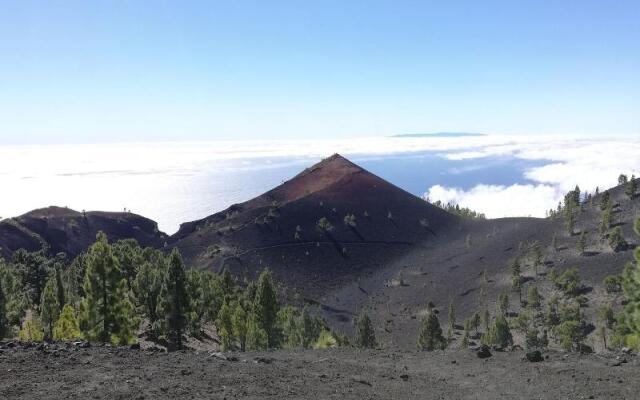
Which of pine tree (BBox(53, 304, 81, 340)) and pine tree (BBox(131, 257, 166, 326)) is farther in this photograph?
pine tree (BBox(131, 257, 166, 326))

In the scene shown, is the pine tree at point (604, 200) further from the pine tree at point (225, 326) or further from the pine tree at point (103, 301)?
the pine tree at point (103, 301)

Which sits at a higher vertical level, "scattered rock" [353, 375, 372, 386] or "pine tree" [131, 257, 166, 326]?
"scattered rock" [353, 375, 372, 386]

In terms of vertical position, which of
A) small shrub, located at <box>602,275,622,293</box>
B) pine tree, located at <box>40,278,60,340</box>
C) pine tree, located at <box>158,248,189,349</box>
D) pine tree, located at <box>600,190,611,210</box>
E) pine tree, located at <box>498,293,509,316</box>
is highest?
pine tree, located at <box>600,190,611,210</box>

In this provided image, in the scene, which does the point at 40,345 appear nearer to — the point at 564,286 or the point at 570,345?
the point at 570,345

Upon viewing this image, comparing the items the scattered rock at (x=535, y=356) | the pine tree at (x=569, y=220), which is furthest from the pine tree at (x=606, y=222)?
the scattered rock at (x=535, y=356)

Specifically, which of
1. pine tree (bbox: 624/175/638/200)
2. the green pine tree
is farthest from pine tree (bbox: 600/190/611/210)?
the green pine tree

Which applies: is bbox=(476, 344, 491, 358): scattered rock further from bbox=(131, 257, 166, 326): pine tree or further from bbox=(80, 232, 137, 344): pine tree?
bbox=(131, 257, 166, 326): pine tree

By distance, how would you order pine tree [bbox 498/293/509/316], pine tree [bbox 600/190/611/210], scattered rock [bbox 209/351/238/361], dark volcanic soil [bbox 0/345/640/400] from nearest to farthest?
dark volcanic soil [bbox 0/345/640/400]
scattered rock [bbox 209/351/238/361]
pine tree [bbox 498/293/509/316]
pine tree [bbox 600/190/611/210]
